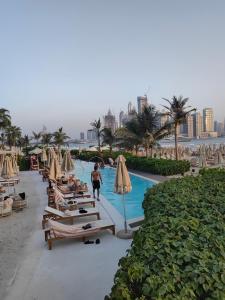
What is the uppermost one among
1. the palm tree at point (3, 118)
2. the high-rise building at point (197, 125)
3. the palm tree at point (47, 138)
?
the high-rise building at point (197, 125)

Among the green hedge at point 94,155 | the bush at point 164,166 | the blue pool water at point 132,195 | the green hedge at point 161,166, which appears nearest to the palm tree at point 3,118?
the green hedge at point 94,155

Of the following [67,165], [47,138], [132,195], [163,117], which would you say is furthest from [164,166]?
[47,138]

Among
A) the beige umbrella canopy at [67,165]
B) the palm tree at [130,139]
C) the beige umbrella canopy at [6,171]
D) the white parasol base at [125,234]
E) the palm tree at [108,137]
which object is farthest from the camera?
the palm tree at [108,137]

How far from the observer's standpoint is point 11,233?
9.54 metres

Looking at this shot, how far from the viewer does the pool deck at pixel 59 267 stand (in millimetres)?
5664

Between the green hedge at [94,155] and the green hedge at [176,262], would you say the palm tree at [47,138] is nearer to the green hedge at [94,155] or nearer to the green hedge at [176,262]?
the green hedge at [94,155]

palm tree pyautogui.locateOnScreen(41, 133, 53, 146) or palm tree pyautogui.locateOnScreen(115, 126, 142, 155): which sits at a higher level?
palm tree pyautogui.locateOnScreen(41, 133, 53, 146)

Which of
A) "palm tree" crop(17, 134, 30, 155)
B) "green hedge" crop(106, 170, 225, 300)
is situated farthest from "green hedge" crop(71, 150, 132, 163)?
"palm tree" crop(17, 134, 30, 155)

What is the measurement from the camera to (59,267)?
6.81 meters

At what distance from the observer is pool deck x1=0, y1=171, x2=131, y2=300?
18.6ft

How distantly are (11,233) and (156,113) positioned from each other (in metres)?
23.3

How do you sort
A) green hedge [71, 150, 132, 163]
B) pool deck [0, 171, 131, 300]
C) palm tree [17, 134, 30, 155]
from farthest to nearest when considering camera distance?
1. palm tree [17, 134, 30, 155]
2. green hedge [71, 150, 132, 163]
3. pool deck [0, 171, 131, 300]

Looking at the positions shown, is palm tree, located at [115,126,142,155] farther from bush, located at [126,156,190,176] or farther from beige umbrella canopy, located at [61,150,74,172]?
beige umbrella canopy, located at [61,150,74,172]

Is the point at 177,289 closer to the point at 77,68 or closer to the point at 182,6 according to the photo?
the point at 182,6
